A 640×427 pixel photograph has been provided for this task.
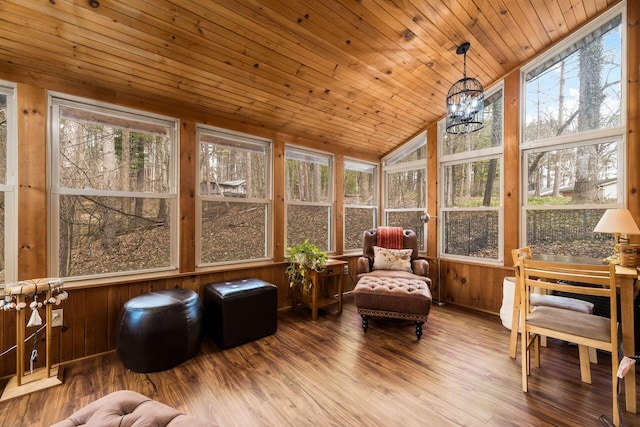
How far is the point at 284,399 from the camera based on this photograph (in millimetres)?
1840

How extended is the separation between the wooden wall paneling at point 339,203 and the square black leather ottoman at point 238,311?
63.8 inches

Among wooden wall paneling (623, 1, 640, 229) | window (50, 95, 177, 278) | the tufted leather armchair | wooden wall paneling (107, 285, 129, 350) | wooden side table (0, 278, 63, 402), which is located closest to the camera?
wooden side table (0, 278, 63, 402)

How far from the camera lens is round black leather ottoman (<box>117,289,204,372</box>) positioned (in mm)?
2105

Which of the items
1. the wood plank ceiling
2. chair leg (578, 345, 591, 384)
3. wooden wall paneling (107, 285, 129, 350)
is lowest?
chair leg (578, 345, 591, 384)

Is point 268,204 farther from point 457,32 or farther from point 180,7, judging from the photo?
point 457,32

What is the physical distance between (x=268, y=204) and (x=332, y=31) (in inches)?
80.3

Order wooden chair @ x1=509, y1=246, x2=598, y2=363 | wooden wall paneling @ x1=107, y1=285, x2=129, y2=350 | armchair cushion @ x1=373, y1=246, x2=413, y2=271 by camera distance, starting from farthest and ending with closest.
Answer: armchair cushion @ x1=373, y1=246, x2=413, y2=271
wooden wall paneling @ x1=107, y1=285, x2=129, y2=350
wooden chair @ x1=509, y1=246, x2=598, y2=363

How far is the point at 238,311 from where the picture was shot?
8.45 ft

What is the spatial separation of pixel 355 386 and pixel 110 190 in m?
2.68

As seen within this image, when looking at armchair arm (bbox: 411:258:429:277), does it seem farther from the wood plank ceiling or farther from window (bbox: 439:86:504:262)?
the wood plank ceiling

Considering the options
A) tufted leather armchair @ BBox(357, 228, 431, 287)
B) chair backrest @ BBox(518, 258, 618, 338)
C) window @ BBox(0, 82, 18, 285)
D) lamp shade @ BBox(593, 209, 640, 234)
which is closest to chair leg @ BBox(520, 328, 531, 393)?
chair backrest @ BBox(518, 258, 618, 338)

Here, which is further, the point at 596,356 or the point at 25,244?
the point at 596,356

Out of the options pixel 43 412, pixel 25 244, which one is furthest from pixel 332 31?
pixel 43 412

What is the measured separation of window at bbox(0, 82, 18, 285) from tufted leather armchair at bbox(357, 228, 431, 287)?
3225 mm
